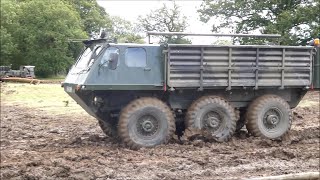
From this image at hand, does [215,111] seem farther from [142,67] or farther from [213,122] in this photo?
[142,67]

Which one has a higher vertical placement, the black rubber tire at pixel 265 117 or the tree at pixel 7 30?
the tree at pixel 7 30

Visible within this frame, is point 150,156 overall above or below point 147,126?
below

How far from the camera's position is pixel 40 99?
23.3 metres

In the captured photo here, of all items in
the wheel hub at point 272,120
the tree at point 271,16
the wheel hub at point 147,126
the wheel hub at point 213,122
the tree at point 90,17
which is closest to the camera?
the wheel hub at point 147,126

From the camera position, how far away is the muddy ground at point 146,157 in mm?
8258

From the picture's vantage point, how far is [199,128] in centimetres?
1138

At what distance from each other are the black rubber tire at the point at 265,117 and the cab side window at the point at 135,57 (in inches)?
105

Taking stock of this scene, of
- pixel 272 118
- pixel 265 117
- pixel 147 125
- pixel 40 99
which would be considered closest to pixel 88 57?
pixel 147 125

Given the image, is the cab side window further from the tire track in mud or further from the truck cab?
the tire track in mud

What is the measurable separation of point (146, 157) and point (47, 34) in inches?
1554

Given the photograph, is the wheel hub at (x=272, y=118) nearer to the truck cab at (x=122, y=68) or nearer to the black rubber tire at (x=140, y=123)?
the black rubber tire at (x=140, y=123)

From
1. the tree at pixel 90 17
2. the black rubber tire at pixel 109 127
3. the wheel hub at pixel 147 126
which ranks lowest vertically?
the black rubber tire at pixel 109 127

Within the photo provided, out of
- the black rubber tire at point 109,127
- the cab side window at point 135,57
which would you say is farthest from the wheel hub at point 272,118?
the black rubber tire at point 109,127

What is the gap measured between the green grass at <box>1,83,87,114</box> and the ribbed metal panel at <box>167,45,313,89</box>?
26.1ft
